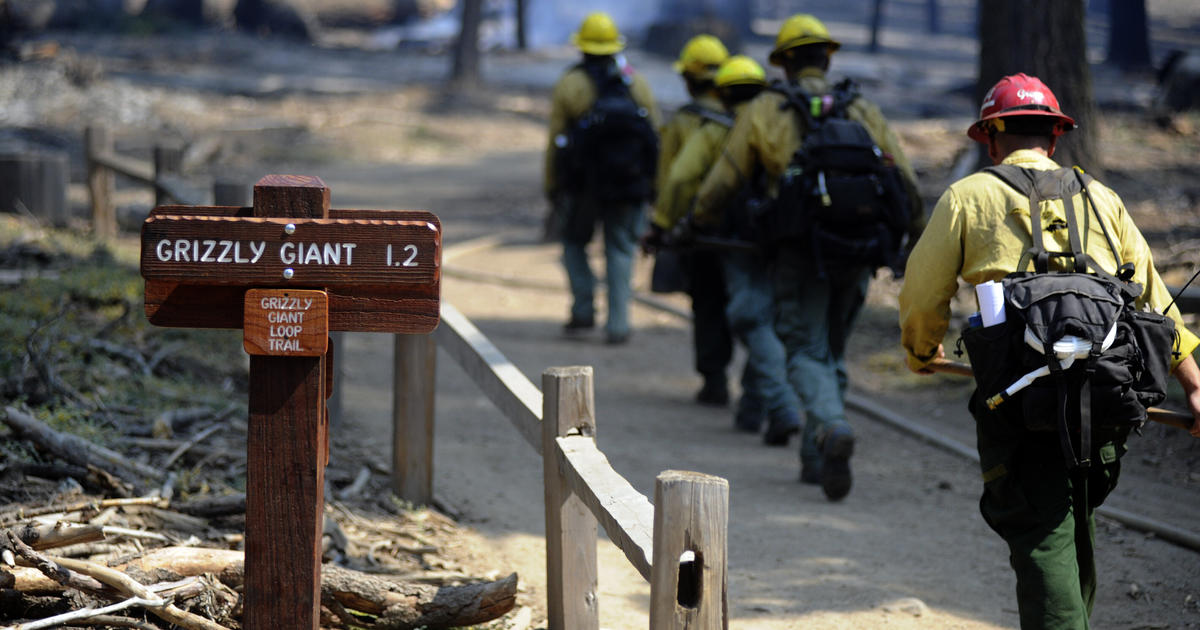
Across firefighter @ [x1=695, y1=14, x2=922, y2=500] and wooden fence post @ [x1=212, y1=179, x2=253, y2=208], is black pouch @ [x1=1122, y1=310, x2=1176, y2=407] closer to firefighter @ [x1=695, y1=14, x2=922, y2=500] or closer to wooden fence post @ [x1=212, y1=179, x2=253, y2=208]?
firefighter @ [x1=695, y1=14, x2=922, y2=500]

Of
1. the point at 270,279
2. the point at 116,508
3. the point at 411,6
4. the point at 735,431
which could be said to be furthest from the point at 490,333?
the point at 411,6

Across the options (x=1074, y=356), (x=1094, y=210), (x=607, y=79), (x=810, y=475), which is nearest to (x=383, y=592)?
(x=1074, y=356)

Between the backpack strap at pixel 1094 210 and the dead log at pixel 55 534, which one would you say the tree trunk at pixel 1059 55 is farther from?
the dead log at pixel 55 534

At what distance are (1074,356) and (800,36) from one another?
330cm

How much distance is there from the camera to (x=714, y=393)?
314 inches

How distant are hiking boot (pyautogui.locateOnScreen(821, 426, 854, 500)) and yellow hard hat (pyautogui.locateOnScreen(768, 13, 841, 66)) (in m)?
1.89

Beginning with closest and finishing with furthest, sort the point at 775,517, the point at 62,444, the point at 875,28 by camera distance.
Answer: the point at 62,444
the point at 775,517
the point at 875,28

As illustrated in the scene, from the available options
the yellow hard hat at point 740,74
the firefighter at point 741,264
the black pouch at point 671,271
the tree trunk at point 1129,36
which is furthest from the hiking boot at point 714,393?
the tree trunk at point 1129,36

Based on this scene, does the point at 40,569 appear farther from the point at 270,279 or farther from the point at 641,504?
the point at 641,504

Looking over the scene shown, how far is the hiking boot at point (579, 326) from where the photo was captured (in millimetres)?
9484

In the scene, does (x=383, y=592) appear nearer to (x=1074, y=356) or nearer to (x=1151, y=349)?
(x=1074, y=356)

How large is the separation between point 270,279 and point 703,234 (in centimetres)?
452

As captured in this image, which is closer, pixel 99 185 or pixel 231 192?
pixel 231 192

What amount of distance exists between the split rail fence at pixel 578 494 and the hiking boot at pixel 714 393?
9.35 ft
